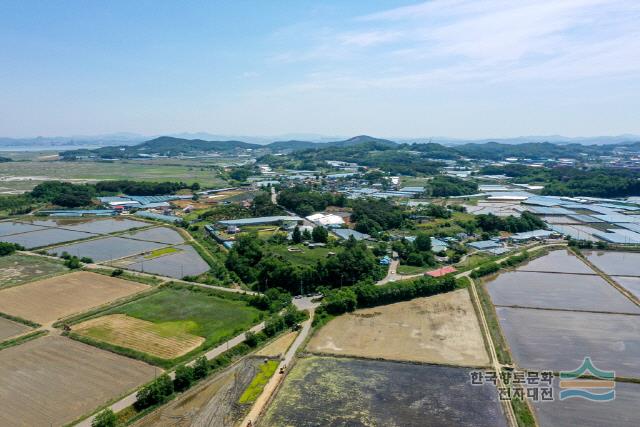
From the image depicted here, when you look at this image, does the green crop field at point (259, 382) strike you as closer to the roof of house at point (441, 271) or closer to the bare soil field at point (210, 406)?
the bare soil field at point (210, 406)

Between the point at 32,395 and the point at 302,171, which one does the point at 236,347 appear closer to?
Answer: the point at 32,395

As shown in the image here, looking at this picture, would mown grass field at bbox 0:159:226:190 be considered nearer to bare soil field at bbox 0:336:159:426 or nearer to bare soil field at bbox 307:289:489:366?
bare soil field at bbox 307:289:489:366

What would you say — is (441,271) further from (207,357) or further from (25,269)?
(25,269)

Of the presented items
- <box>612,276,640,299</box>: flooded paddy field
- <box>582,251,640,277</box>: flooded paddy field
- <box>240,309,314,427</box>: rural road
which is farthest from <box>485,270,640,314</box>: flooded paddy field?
<box>240,309,314,427</box>: rural road

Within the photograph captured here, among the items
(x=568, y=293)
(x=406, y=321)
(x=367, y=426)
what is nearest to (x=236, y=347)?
(x=367, y=426)

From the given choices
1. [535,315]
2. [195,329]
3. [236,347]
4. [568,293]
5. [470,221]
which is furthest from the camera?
[470,221]
